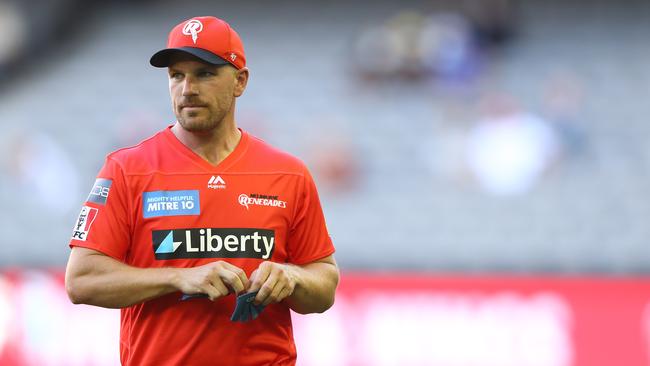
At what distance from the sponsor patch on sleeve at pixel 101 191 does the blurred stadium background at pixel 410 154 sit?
504cm

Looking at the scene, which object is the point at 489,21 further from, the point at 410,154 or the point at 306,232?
the point at 306,232

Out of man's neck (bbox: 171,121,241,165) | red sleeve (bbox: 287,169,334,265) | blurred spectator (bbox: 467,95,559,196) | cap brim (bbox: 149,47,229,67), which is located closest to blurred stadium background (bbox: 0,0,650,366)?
blurred spectator (bbox: 467,95,559,196)

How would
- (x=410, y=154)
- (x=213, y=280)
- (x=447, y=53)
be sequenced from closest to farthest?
(x=213, y=280)
(x=410, y=154)
(x=447, y=53)

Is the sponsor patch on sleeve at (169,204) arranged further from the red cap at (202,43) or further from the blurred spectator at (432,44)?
the blurred spectator at (432,44)

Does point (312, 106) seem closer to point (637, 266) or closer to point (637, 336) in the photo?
point (637, 266)

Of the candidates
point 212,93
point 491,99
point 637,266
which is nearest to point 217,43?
point 212,93

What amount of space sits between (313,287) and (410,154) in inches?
349

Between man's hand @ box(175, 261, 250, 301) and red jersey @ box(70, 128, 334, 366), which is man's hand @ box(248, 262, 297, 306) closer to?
man's hand @ box(175, 261, 250, 301)

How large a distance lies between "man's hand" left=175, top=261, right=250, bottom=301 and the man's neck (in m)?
0.48

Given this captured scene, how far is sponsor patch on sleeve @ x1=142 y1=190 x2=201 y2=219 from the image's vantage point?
11.6 feet

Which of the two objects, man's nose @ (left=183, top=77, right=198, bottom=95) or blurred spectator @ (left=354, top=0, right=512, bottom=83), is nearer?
man's nose @ (left=183, top=77, right=198, bottom=95)

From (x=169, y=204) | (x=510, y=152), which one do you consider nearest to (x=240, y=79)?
(x=169, y=204)

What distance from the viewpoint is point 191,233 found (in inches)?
139

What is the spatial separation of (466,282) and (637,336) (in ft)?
4.22
